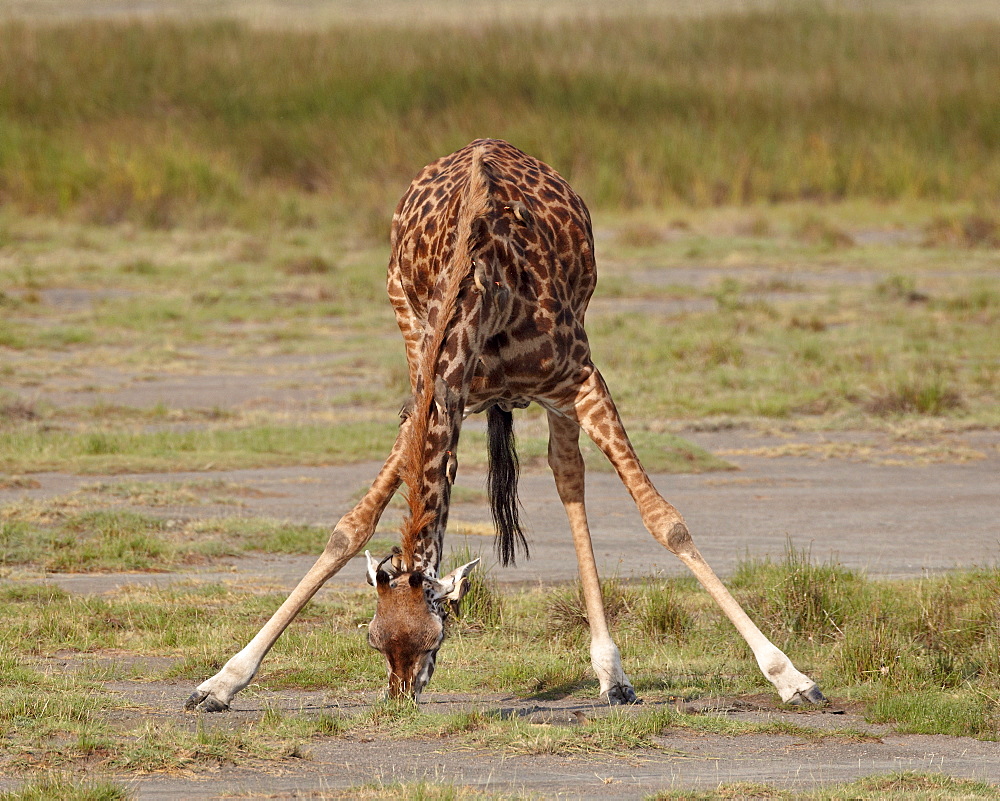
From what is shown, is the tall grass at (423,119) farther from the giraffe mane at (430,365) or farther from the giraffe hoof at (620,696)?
the giraffe hoof at (620,696)

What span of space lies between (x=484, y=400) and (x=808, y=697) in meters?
1.84

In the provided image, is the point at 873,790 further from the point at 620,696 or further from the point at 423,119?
the point at 423,119

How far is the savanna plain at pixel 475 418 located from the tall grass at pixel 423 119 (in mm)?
95

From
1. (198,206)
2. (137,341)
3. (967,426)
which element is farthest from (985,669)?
(198,206)

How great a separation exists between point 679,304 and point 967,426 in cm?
713

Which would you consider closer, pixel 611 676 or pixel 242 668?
pixel 242 668

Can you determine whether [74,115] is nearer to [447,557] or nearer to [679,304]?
[679,304]

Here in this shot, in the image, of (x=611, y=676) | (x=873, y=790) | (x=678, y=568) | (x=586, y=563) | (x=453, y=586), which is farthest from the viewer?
(x=678, y=568)

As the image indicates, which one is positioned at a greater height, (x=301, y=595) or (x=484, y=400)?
(x=484, y=400)

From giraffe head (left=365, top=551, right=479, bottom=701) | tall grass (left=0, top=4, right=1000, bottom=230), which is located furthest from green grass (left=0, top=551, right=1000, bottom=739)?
tall grass (left=0, top=4, right=1000, bottom=230)

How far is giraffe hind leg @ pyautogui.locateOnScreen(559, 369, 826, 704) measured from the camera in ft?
21.1

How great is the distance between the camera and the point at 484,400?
6.75m

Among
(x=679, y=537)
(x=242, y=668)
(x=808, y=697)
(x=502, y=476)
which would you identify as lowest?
(x=808, y=697)

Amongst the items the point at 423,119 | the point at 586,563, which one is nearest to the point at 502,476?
the point at 586,563
